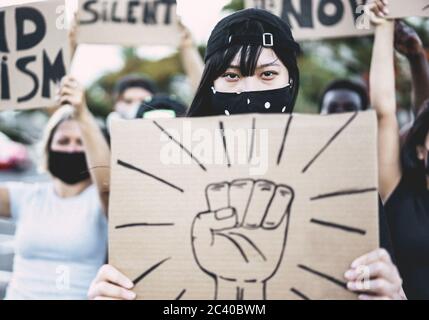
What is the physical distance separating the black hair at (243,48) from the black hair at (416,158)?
570 mm

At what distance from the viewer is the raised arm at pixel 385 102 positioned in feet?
5.78

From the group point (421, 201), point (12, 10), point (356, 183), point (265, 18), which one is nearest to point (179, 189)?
point (356, 183)

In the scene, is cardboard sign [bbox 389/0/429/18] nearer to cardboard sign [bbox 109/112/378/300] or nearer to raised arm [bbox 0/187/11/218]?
cardboard sign [bbox 109/112/378/300]

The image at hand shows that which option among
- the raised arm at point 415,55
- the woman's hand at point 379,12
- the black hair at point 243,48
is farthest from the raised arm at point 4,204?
the raised arm at point 415,55

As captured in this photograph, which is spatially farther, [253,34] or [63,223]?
[63,223]

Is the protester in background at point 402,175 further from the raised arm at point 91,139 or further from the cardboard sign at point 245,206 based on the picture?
the raised arm at point 91,139

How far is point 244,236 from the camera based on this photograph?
127cm

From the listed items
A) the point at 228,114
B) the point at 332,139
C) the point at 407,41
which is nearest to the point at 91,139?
the point at 228,114

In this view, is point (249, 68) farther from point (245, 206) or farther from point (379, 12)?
point (379, 12)

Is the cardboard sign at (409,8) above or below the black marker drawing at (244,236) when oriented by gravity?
above

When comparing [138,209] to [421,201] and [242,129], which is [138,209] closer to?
[242,129]

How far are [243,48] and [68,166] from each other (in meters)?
1.25

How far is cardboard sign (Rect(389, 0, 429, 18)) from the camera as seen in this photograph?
1.94m
